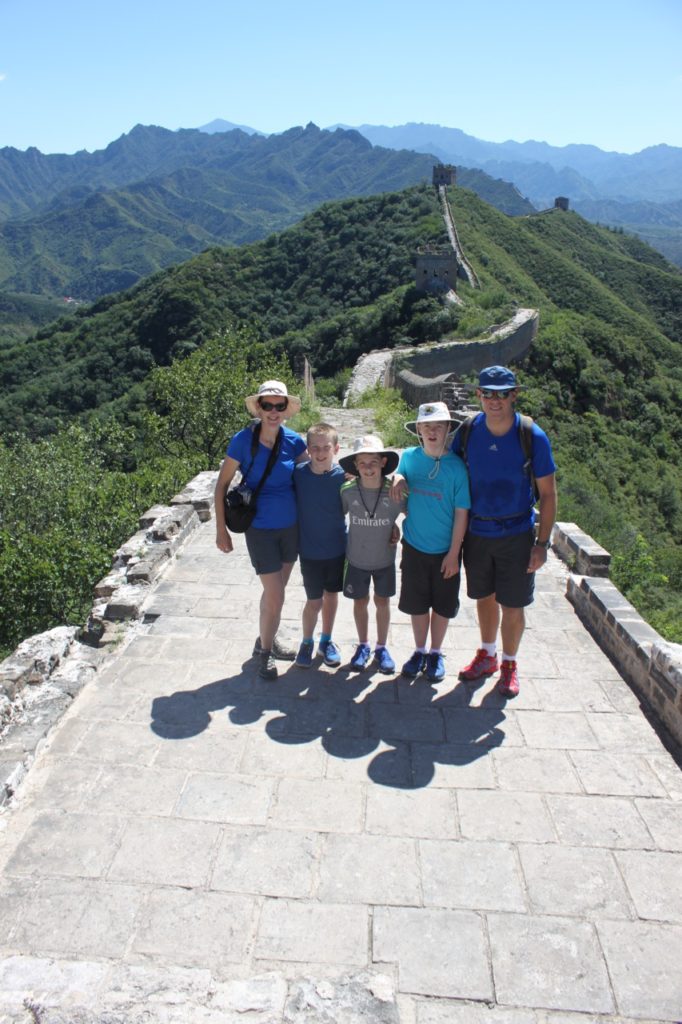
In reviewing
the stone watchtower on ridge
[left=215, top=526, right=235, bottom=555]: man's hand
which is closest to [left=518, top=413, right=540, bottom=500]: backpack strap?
[left=215, top=526, right=235, bottom=555]: man's hand

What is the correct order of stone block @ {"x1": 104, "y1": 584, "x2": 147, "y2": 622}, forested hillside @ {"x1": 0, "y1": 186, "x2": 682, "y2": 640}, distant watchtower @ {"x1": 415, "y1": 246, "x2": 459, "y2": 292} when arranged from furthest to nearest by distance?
distant watchtower @ {"x1": 415, "y1": 246, "x2": 459, "y2": 292}, forested hillside @ {"x1": 0, "y1": 186, "x2": 682, "y2": 640}, stone block @ {"x1": 104, "y1": 584, "x2": 147, "y2": 622}

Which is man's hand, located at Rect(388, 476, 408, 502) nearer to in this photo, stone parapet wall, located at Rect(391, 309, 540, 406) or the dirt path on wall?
the dirt path on wall

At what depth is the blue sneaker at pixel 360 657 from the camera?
475 cm

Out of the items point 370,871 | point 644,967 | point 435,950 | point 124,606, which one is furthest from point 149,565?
point 644,967

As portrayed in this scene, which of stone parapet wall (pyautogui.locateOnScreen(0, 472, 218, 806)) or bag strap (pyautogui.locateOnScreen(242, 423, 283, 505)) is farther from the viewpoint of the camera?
bag strap (pyautogui.locateOnScreen(242, 423, 283, 505))

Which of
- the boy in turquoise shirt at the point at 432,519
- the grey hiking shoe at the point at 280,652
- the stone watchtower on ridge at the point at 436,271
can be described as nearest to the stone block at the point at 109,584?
the grey hiking shoe at the point at 280,652

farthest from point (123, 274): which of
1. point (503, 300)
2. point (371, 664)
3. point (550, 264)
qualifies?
point (371, 664)

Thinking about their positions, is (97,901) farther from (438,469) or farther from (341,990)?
(438,469)

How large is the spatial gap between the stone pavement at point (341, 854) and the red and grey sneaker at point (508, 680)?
0.32 ft

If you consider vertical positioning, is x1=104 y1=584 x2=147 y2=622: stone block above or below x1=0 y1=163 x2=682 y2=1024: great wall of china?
below

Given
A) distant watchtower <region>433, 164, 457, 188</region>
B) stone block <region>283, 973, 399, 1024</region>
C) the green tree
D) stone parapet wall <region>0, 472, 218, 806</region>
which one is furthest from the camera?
distant watchtower <region>433, 164, 457, 188</region>

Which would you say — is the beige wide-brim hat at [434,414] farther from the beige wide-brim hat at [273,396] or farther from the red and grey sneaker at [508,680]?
the red and grey sneaker at [508,680]

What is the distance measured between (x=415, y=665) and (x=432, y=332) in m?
29.5

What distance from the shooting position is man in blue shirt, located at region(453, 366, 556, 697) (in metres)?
4.13
